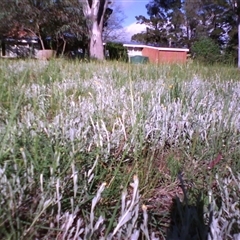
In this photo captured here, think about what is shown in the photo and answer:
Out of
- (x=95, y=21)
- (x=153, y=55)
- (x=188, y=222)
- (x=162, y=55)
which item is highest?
(x=95, y=21)

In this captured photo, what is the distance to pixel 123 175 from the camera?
3.46ft

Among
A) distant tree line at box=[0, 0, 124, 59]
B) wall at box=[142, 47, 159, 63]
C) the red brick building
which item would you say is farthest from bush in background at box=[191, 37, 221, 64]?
distant tree line at box=[0, 0, 124, 59]

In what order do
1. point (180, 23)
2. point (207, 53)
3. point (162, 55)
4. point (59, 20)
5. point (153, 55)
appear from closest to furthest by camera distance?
point (162, 55)
point (207, 53)
point (153, 55)
point (59, 20)
point (180, 23)

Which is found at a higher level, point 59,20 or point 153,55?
point 59,20

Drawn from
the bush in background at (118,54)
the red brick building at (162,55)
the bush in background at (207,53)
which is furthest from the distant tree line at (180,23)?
the bush in background at (118,54)

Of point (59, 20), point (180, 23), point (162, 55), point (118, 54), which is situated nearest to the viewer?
point (162, 55)

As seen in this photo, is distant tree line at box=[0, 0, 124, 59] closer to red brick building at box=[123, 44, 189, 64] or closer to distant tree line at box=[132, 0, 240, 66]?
red brick building at box=[123, 44, 189, 64]

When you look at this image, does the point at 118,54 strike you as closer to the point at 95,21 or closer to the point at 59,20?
the point at 95,21

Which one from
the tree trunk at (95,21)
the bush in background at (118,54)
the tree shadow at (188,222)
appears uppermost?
the tree trunk at (95,21)

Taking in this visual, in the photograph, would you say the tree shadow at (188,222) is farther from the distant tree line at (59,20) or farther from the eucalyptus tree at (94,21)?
the eucalyptus tree at (94,21)

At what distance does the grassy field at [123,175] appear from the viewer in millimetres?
788

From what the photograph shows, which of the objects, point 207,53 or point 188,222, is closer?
point 188,222

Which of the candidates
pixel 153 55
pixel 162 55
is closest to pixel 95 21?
pixel 153 55

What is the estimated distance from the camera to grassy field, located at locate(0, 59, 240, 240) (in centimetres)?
79
